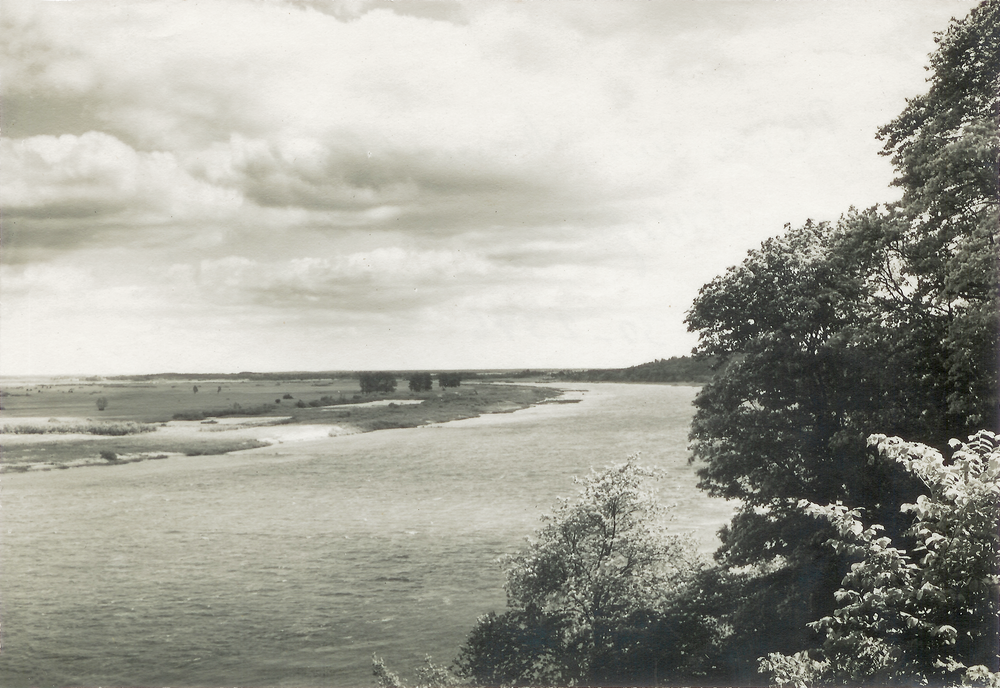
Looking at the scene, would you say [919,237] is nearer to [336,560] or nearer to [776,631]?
[776,631]

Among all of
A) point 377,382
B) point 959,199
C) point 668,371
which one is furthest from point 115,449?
point 959,199

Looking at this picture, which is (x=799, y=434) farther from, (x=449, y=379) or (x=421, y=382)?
(x=421, y=382)

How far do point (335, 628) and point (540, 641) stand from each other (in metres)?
3.67

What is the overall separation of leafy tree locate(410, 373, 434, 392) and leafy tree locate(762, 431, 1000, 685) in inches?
390

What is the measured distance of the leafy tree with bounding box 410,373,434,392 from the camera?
49.6 feet

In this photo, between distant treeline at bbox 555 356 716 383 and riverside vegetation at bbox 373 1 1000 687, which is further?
distant treeline at bbox 555 356 716 383

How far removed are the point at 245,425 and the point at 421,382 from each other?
4.23 meters

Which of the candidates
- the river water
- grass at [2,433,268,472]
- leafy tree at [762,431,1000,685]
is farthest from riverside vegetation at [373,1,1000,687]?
grass at [2,433,268,472]

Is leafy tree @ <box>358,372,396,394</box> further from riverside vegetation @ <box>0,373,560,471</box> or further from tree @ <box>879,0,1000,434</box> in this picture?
tree @ <box>879,0,1000,434</box>

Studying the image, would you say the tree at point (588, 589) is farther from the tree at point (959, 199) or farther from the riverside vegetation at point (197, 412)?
the riverside vegetation at point (197, 412)

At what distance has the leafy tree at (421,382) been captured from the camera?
49.6 feet

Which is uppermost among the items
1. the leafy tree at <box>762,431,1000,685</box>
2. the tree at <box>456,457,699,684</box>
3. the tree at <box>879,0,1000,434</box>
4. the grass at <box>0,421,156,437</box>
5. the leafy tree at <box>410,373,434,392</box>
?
the tree at <box>879,0,1000,434</box>

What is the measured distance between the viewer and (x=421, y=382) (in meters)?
15.9

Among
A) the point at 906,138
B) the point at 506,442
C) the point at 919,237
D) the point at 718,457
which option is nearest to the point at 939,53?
the point at 906,138
